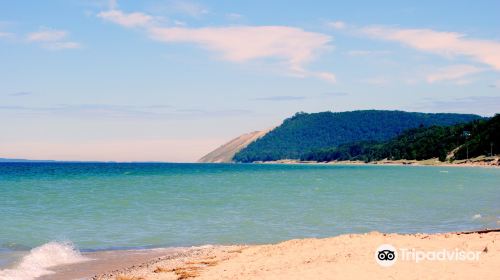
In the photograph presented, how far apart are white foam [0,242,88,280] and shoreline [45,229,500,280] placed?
67cm

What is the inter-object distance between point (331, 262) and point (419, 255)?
2.63m

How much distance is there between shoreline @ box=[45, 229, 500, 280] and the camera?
48.5 ft

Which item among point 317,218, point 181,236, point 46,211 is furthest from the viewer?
point 46,211

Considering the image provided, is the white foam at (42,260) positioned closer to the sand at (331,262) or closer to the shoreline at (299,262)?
the shoreline at (299,262)

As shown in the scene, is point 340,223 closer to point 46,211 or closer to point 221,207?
point 221,207

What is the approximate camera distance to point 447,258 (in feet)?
51.0

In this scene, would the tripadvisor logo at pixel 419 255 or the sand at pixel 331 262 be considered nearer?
the sand at pixel 331 262

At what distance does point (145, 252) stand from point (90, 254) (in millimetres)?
2498

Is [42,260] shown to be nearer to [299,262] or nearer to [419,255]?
[299,262]

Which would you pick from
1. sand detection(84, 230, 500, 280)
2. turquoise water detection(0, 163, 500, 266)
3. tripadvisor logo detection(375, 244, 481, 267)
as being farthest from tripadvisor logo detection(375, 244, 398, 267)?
turquoise water detection(0, 163, 500, 266)

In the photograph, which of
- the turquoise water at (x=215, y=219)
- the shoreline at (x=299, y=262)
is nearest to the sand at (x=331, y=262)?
the shoreline at (x=299, y=262)

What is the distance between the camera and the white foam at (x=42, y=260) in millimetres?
20316

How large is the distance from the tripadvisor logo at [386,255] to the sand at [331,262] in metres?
0.13

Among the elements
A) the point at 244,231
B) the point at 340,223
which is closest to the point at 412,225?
the point at 340,223
